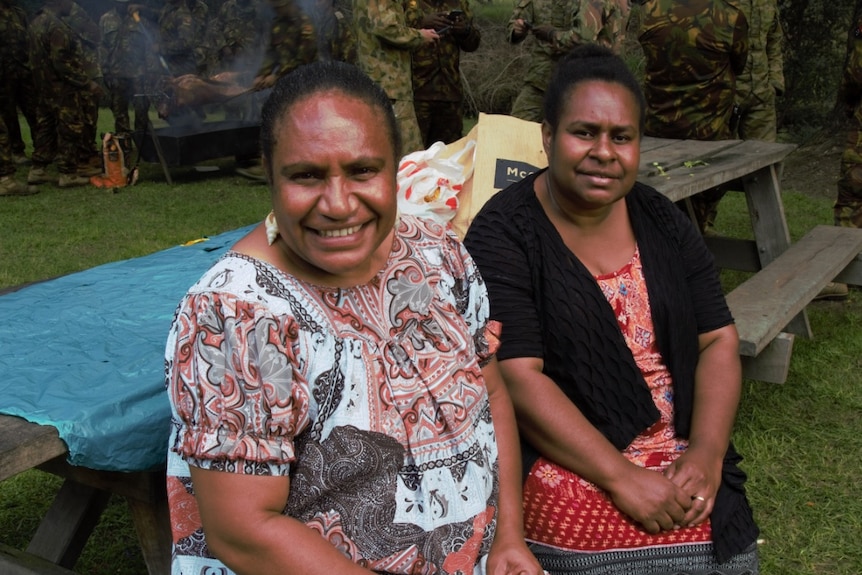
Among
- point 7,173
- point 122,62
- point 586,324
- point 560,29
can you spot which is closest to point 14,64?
point 122,62

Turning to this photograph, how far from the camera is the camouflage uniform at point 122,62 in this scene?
1061cm

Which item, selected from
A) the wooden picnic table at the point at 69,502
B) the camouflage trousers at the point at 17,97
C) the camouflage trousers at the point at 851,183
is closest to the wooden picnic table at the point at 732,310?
the wooden picnic table at the point at 69,502

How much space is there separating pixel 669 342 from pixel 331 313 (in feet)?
3.46

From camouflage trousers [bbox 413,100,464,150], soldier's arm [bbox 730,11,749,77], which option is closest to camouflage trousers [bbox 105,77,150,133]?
camouflage trousers [bbox 413,100,464,150]

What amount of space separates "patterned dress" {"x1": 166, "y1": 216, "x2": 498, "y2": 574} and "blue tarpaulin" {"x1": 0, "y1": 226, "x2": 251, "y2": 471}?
17.5 inches

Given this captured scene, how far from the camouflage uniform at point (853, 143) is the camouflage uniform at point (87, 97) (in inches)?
292

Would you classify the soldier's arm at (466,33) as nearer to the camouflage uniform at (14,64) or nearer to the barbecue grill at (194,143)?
the barbecue grill at (194,143)

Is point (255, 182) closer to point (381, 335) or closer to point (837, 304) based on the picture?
point (837, 304)

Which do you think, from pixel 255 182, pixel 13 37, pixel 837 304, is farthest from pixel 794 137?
→ pixel 13 37

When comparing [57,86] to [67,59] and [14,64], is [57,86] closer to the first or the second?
[67,59]

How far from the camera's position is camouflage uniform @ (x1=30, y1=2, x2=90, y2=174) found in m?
8.88

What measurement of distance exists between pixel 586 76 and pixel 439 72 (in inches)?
207

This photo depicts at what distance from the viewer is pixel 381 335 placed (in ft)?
5.51

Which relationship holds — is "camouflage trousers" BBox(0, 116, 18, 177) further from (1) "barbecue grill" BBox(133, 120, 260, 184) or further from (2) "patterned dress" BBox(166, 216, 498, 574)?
(2) "patterned dress" BBox(166, 216, 498, 574)
